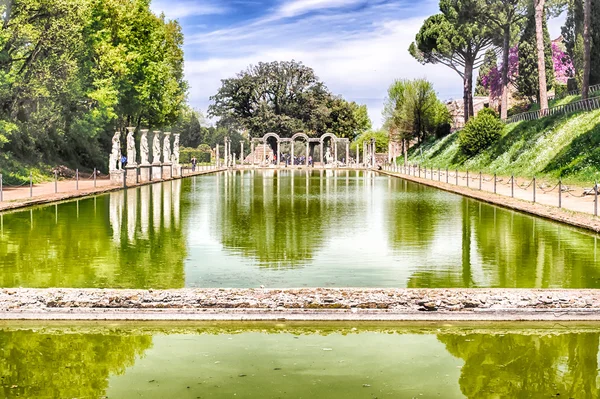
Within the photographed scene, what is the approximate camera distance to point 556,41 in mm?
88875

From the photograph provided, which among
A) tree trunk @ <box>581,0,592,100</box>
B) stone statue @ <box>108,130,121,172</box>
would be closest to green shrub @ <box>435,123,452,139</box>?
tree trunk @ <box>581,0,592,100</box>

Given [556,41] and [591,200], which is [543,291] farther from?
[556,41]

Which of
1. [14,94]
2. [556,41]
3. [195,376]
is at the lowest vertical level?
[195,376]

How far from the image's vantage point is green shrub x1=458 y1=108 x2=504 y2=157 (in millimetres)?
59438

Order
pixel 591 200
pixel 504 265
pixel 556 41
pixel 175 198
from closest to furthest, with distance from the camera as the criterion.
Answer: pixel 504 265 → pixel 591 200 → pixel 175 198 → pixel 556 41

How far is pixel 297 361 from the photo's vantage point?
7.16 meters

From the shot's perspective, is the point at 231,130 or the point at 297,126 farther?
the point at 231,130

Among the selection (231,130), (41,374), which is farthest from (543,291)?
(231,130)

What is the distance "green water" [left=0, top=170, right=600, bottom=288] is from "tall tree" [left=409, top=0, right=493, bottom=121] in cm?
4731

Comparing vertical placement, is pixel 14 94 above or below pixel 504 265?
above

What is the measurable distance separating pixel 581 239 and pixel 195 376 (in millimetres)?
11983

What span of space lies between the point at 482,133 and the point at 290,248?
47235 millimetres

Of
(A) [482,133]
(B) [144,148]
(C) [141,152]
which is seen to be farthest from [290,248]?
(A) [482,133]

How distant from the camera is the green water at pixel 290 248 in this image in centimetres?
1133
